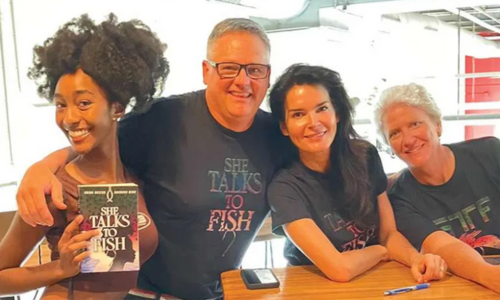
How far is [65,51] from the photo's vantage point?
49.4 inches

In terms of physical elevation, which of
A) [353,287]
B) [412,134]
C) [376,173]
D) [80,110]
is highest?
[80,110]

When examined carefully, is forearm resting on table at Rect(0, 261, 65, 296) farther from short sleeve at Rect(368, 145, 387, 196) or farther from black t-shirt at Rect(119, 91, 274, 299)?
short sleeve at Rect(368, 145, 387, 196)

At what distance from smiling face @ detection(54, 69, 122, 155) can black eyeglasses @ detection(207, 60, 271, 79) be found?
0.36 meters

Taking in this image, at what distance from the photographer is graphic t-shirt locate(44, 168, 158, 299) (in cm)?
121

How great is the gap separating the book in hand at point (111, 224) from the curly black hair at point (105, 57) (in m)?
0.26

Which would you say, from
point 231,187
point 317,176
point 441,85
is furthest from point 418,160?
point 441,85

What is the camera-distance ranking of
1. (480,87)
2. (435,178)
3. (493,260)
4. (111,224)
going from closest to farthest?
(111,224) → (493,260) → (435,178) → (480,87)

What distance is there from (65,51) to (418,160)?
1.06 metres

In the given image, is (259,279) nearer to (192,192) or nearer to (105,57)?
(192,192)

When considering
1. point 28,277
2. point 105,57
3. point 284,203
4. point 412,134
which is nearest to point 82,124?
point 105,57

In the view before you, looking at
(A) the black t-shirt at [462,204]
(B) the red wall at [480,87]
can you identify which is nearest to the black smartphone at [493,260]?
(A) the black t-shirt at [462,204]

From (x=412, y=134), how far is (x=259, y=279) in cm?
69

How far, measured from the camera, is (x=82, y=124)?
1.23 m

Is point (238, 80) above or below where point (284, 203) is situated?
above
